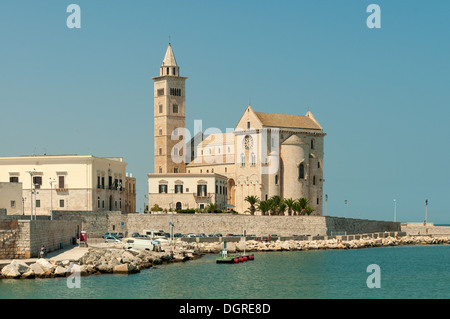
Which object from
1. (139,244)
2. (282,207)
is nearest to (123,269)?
(139,244)

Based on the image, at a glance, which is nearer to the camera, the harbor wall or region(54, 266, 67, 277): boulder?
region(54, 266, 67, 277): boulder

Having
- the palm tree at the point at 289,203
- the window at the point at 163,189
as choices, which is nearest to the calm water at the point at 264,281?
the palm tree at the point at 289,203

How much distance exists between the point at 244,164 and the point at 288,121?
839 cm

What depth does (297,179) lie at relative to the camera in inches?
Result: 3647

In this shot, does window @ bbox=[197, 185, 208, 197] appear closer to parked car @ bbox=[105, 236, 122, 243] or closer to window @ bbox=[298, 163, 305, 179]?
window @ bbox=[298, 163, 305, 179]

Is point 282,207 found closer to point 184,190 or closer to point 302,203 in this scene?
point 302,203

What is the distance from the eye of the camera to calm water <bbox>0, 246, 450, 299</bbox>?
40.3m

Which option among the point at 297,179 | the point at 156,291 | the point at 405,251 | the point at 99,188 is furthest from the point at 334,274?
the point at 297,179

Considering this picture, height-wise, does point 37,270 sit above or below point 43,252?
below

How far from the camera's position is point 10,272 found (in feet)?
139

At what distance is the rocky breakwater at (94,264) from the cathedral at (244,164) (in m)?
32.6

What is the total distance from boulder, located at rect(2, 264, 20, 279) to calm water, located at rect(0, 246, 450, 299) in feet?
1.88

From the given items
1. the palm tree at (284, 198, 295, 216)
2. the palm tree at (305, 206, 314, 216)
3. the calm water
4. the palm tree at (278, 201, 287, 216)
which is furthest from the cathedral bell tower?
the calm water
